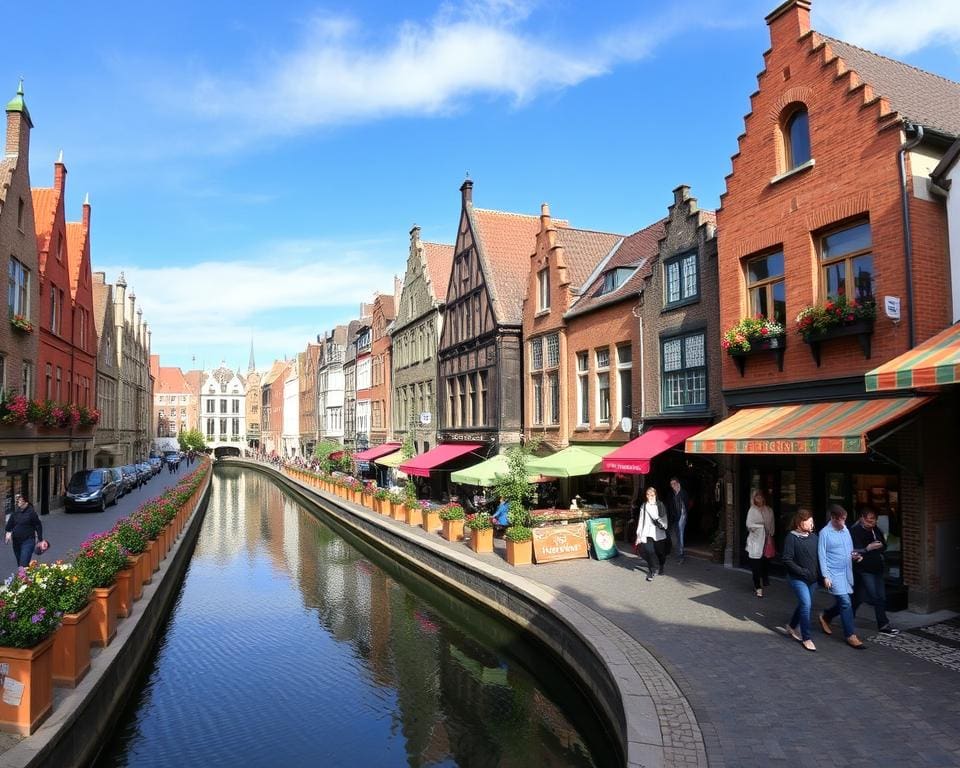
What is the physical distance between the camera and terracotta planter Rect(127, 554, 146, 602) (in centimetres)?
1217

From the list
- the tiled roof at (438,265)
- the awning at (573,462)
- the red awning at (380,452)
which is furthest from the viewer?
the red awning at (380,452)

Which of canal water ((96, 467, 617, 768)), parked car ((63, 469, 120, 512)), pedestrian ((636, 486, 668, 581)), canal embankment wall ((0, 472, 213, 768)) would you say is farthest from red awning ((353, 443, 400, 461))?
pedestrian ((636, 486, 668, 581))

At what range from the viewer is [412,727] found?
9773 mm

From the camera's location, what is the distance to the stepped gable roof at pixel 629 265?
2016 cm

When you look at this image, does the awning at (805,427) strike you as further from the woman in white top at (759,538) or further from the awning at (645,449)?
the awning at (645,449)

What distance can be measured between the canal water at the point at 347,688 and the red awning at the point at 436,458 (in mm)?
8238

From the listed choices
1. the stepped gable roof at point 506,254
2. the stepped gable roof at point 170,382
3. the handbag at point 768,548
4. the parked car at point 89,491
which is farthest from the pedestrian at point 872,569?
the stepped gable roof at point 170,382

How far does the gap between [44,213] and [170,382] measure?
116 meters

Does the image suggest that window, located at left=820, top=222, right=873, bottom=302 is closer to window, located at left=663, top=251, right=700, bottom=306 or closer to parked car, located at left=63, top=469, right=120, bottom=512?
window, located at left=663, top=251, right=700, bottom=306

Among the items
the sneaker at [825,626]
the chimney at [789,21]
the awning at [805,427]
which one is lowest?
the sneaker at [825,626]

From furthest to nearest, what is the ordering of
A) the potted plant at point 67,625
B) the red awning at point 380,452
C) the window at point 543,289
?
the red awning at point 380,452 → the window at point 543,289 → the potted plant at point 67,625

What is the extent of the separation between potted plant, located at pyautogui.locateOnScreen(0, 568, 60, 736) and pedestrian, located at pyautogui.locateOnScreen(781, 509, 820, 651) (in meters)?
9.01

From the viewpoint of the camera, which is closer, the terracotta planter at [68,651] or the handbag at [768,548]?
the terracotta planter at [68,651]

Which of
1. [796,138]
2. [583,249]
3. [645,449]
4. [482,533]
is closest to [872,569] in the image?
[645,449]
